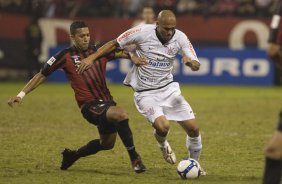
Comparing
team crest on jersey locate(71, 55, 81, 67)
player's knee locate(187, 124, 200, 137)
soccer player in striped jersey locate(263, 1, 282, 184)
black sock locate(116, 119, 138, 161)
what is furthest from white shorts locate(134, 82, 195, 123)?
soccer player in striped jersey locate(263, 1, 282, 184)

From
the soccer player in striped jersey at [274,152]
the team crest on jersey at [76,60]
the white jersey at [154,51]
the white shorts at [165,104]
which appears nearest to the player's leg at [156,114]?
the white shorts at [165,104]

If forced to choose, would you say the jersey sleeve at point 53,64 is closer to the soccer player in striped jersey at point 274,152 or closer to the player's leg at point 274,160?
the soccer player in striped jersey at point 274,152

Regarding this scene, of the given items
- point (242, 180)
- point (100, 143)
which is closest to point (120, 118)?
point (100, 143)

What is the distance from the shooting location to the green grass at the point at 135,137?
26.9 feet

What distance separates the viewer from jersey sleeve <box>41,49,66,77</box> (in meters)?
8.55

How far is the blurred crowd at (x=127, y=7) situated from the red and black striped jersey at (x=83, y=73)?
14763mm

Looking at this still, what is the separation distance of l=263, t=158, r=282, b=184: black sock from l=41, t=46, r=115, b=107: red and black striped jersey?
2.99 meters

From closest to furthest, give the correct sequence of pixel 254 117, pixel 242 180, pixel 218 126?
pixel 242 180 → pixel 218 126 → pixel 254 117

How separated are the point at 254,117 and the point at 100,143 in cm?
639

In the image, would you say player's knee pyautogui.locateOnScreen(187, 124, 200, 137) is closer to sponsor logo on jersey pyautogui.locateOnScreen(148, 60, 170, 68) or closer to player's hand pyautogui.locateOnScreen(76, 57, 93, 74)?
sponsor logo on jersey pyautogui.locateOnScreen(148, 60, 170, 68)

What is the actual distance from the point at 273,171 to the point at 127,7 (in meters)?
18.5

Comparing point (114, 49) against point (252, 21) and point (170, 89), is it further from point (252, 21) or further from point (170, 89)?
point (252, 21)

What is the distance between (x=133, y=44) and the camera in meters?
8.77

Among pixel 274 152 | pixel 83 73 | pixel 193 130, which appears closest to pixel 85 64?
pixel 83 73
